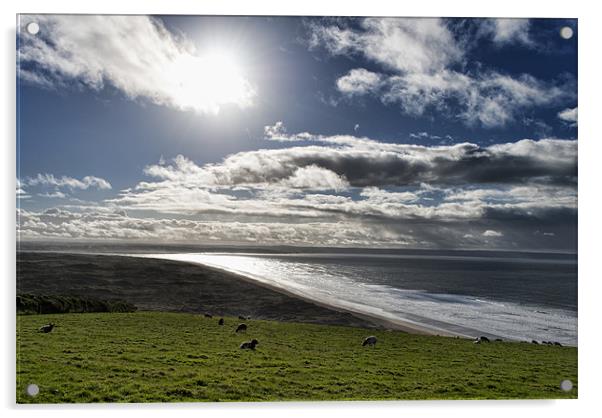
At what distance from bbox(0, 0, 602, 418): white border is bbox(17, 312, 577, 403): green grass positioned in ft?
0.93

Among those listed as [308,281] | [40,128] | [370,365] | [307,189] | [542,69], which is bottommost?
[370,365]

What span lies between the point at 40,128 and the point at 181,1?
408 cm

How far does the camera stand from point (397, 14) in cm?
987

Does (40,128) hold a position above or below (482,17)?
below

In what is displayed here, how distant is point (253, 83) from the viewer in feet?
32.6

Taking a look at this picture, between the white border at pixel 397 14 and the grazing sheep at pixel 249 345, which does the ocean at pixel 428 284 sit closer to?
the white border at pixel 397 14

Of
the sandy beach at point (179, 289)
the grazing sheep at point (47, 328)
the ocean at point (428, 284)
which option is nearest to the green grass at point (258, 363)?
the grazing sheep at point (47, 328)

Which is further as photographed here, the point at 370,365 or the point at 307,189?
the point at 307,189

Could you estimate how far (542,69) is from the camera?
32.7 ft

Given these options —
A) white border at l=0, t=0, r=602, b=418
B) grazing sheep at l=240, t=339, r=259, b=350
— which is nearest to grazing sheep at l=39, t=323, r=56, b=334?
white border at l=0, t=0, r=602, b=418

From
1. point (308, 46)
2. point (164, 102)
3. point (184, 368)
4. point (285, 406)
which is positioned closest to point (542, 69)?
point (308, 46)

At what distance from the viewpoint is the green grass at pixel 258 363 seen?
8977mm

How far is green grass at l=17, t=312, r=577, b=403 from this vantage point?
8.98 metres

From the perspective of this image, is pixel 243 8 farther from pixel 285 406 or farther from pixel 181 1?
pixel 285 406
